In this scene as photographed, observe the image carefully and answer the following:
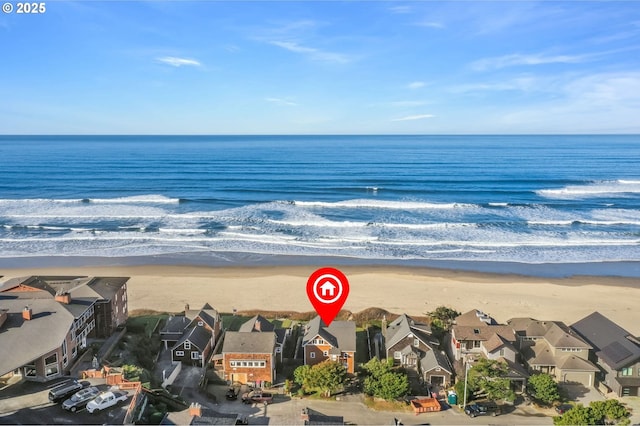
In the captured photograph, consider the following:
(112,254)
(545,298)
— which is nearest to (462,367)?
(545,298)

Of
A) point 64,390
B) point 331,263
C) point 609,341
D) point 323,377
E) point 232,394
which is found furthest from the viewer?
point 331,263

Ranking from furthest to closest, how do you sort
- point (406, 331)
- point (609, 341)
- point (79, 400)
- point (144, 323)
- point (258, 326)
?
point (144, 323), point (258, 326), point (406, 331), point (609, 341), point (79, 400)

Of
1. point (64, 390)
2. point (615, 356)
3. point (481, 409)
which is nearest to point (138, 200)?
point (64, 390)

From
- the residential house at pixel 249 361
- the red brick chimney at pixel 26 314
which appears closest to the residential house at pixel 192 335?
the residential house at pixel 249 361

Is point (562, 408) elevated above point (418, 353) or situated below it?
below

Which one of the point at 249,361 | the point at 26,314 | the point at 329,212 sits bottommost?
the point at 249,361

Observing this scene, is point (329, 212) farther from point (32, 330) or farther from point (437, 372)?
point (32, 330)

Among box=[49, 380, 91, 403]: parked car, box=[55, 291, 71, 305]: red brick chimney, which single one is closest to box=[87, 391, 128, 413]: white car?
box=[49, 380, 91, 403]: parked car

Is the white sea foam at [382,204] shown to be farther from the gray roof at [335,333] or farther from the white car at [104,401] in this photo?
the white car at [104,401]
